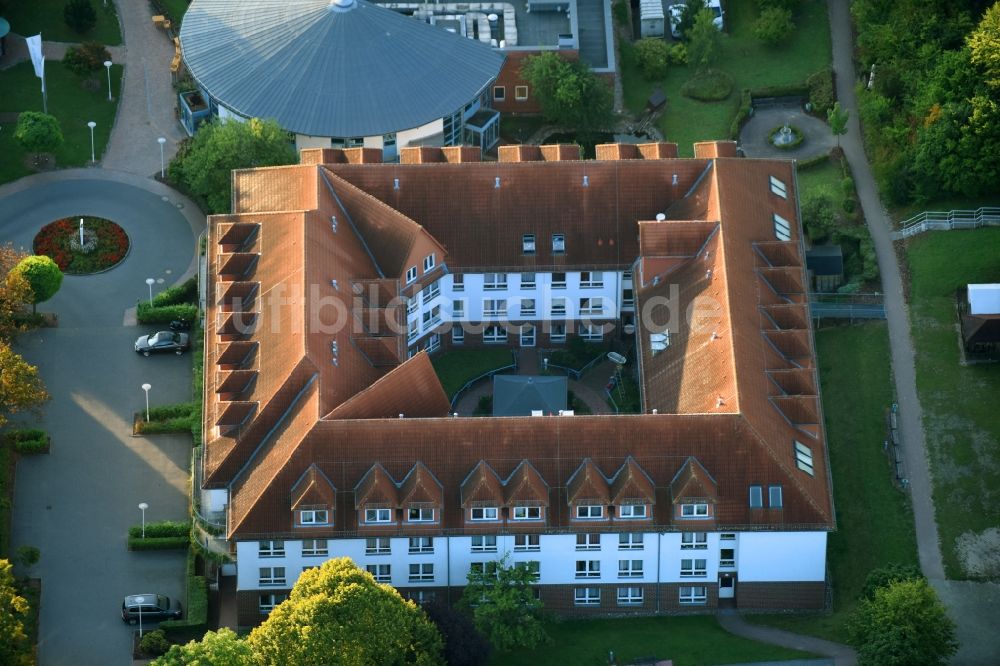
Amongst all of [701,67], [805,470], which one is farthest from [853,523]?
[701,67]

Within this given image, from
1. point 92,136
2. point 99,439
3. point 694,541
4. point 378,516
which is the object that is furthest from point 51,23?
point 694,541

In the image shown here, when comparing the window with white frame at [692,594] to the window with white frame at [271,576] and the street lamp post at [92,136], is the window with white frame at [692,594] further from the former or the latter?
the street lamp post at [92,136]

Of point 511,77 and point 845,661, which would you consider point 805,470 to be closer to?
point 845,661

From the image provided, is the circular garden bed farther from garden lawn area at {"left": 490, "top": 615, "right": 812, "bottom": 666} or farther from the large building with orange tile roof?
garden lawn area at {"left": 490, "top": 615, "right": 812, "bottom": 666}

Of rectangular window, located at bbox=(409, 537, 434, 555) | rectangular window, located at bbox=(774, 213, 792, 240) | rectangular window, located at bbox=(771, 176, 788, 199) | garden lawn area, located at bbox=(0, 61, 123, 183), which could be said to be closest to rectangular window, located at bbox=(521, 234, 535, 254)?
rectangular window, located at bbox=(774, 213, 792, 240)

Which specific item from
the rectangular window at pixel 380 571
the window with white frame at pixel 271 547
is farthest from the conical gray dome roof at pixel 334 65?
Result: the rectangular window at pixel 380 571

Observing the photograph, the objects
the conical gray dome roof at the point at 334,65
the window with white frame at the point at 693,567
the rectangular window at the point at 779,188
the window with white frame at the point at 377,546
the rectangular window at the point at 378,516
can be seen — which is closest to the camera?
the rectangular window at the point at 378,516
